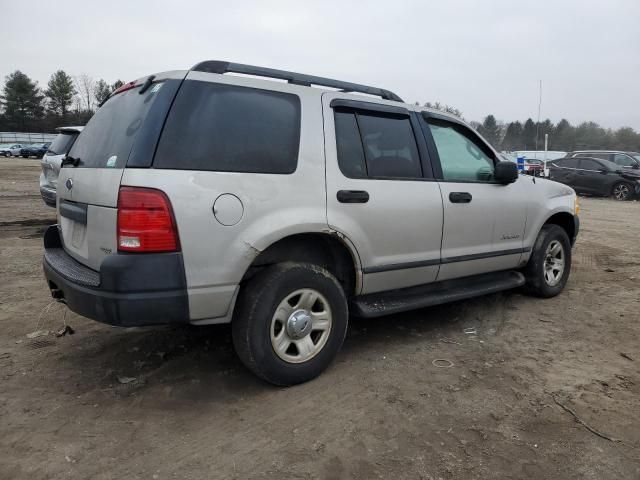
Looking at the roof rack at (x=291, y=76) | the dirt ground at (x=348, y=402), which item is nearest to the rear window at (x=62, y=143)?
the dirt ground at (x=348, y=402)

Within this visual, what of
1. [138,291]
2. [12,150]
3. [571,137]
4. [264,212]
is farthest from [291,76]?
[571,137]

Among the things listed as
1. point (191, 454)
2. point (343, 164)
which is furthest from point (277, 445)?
point (343, 164)

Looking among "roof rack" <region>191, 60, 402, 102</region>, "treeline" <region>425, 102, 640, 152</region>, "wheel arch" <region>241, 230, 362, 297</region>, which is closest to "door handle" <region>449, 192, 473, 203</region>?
"roof rack" <region>191, 60, 402, 102</region>

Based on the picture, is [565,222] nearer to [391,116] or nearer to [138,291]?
[391,116]

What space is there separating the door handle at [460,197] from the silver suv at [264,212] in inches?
0.7

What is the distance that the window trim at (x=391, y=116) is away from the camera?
347 cm

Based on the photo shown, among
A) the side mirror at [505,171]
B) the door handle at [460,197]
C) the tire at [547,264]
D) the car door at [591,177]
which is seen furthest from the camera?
the car door at [591,177]

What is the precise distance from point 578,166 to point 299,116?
1741 centimetres

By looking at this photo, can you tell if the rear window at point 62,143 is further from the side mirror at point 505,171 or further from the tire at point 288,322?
the side mirror at point 505,171

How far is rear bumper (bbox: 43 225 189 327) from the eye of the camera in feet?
8.63

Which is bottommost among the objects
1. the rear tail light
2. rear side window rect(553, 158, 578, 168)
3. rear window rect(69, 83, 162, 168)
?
the rear tail light

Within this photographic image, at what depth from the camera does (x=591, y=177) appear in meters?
17.5

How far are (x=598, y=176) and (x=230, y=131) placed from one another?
57.9 feet

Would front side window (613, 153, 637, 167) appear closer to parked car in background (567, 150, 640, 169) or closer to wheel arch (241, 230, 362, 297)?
parked car in background (567, 150, 640, 169)
